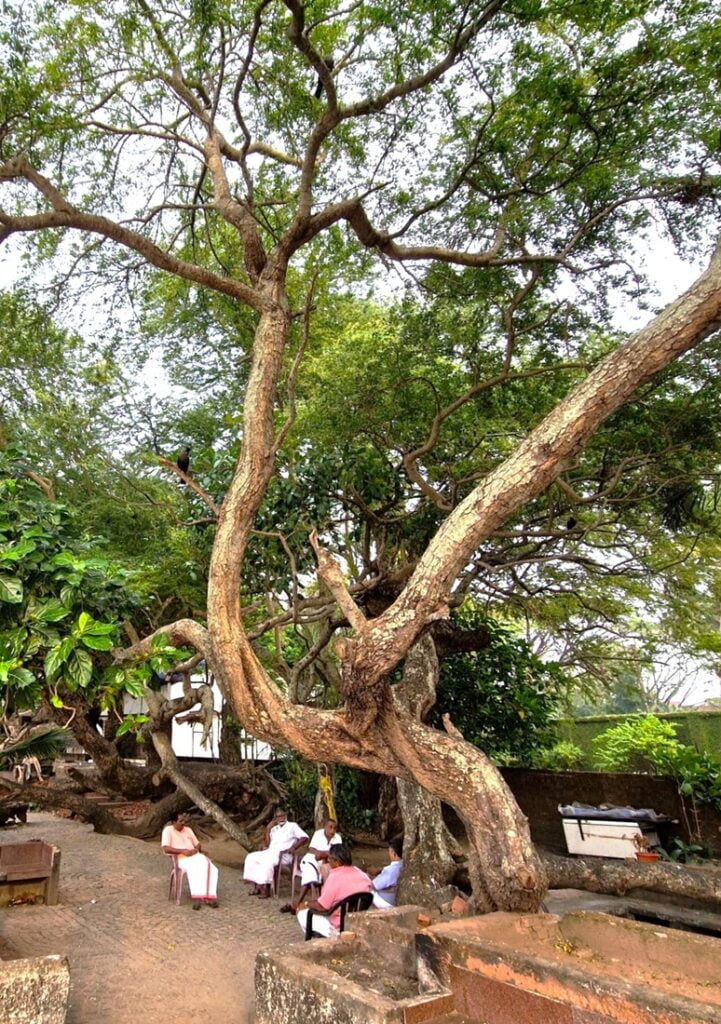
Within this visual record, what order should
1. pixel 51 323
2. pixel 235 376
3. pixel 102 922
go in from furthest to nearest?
pixel 235 376
pixel 51 323
pixel 102 922

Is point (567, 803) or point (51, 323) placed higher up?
point (51, 323)

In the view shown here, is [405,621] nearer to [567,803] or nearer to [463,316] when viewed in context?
[463,316]

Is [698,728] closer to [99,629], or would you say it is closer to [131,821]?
[131,821]

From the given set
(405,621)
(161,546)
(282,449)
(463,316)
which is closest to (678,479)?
(463,316)

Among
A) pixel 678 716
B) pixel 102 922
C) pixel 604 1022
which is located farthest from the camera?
pixel 678 716

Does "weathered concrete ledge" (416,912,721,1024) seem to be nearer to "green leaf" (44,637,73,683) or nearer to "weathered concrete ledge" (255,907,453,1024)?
"weathered concrete ledge" (255,907,453,1024)

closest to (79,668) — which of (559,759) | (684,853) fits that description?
(684,853)

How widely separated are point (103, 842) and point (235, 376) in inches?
331

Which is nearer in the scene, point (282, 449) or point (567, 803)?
point (282, 449)

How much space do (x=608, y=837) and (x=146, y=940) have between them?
597 cm

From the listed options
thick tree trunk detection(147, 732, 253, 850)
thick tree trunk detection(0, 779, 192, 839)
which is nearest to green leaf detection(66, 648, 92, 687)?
thick tree trunk detection(147, 732, 253, 850)

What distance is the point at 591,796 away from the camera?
10500 millimetres

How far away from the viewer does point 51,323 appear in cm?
903

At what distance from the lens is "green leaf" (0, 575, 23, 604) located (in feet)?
13.3
